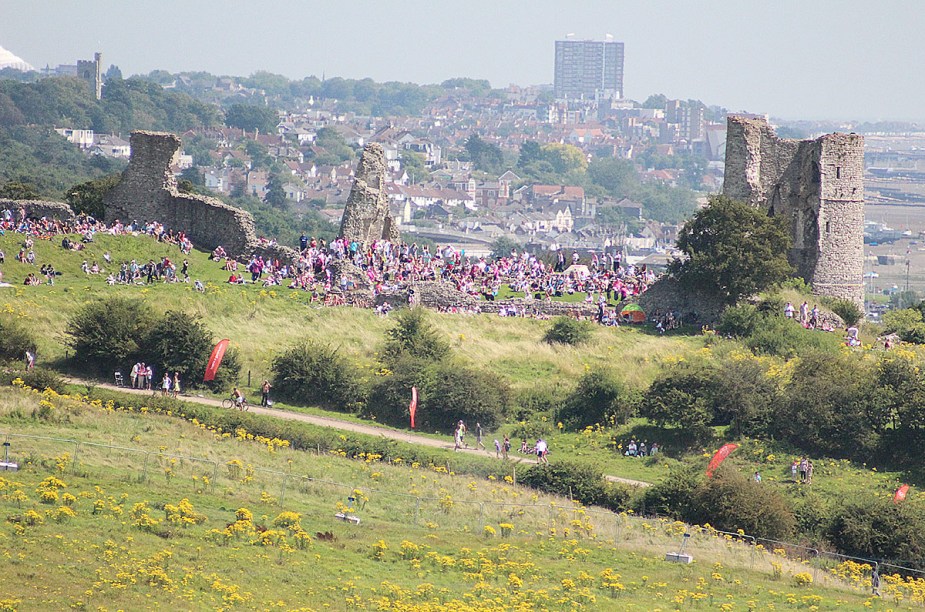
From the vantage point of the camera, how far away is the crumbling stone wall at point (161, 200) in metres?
49.3

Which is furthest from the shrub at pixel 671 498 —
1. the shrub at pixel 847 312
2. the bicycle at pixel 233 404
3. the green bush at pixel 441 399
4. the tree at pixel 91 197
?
the tree at pixel 91 197

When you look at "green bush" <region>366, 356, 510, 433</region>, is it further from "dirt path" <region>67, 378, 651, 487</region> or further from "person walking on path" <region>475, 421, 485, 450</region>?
"dirt path" <region>67, 378, 651, 487</region>

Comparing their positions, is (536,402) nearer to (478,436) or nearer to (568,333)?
(478,436)

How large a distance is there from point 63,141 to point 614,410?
5209 inches

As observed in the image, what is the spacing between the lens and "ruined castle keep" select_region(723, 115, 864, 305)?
167 ft

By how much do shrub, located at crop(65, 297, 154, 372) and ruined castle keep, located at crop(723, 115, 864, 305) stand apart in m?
21.9

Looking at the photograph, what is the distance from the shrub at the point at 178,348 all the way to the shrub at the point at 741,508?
39.5 ft

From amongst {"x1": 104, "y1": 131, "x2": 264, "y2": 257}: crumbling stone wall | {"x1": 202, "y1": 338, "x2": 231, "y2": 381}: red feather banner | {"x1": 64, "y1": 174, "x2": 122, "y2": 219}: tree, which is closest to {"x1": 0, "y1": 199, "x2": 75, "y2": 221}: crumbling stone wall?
{"x1": 104, "y1": 131, "x2": 264, "y2": 257}: crumbling stone wall

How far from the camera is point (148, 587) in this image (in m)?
21.7

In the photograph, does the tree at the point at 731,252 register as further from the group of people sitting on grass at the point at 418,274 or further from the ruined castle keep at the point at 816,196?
the ruined castle keep at the point at 816,196

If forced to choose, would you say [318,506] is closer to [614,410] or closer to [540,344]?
[614,410]

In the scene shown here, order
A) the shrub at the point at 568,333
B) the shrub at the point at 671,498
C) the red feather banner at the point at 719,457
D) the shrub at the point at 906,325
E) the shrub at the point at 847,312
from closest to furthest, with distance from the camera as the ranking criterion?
1. the shrub at the point at 671,498
2. the red feather banner at the point at 719,457
3. the shrub at the point at 568,333
4. the shrub at the point at 906,325
5. the shrub at the point at 847,312

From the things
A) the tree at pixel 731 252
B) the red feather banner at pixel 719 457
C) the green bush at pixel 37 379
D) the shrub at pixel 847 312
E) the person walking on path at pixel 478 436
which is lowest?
the person walking on path at pixel 478 436

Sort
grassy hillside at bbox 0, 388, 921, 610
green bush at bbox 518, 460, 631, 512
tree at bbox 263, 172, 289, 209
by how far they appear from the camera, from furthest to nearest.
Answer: tree at bbox 263, 172, 289, 209 < green bush at bbox 518, 460, 631, 512 < grassy hillside at bbox 0, 388, 921, 610
